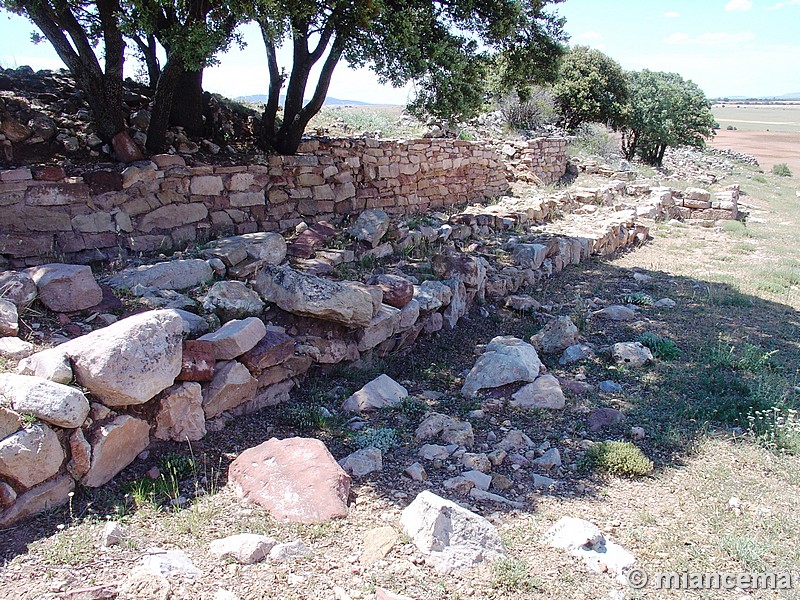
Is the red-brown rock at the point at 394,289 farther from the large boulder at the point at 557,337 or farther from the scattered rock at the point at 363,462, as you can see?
the scattered rock at the point at 363,462

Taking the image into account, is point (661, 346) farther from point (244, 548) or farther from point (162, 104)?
point (162, 104)

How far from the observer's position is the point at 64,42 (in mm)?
6801

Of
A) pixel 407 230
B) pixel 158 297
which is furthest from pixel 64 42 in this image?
pixel 407 230

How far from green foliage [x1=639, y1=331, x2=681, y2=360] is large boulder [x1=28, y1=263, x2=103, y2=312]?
5526mm

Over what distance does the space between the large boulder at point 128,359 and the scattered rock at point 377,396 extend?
5.06ft

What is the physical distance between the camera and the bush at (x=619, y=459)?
434 centimetres

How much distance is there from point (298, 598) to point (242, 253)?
4287 millimetres

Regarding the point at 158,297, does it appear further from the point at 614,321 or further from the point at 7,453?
the point at 614,321

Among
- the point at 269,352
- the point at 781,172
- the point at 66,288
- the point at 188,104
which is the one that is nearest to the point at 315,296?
the point at 269,352

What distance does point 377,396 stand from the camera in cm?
525

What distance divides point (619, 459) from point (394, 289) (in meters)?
2.88

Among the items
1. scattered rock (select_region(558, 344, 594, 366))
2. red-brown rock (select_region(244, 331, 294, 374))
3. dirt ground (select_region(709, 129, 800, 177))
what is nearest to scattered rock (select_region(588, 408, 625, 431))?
scattered rock (select_region(558, 344, 594, 366))

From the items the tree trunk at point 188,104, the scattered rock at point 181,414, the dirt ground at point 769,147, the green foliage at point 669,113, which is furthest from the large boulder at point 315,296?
the dirt ground at point 769,147

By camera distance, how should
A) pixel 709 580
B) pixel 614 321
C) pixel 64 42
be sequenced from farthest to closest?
1. pixel 614 321
2. pixel 64 42
3. pixel 709 580
